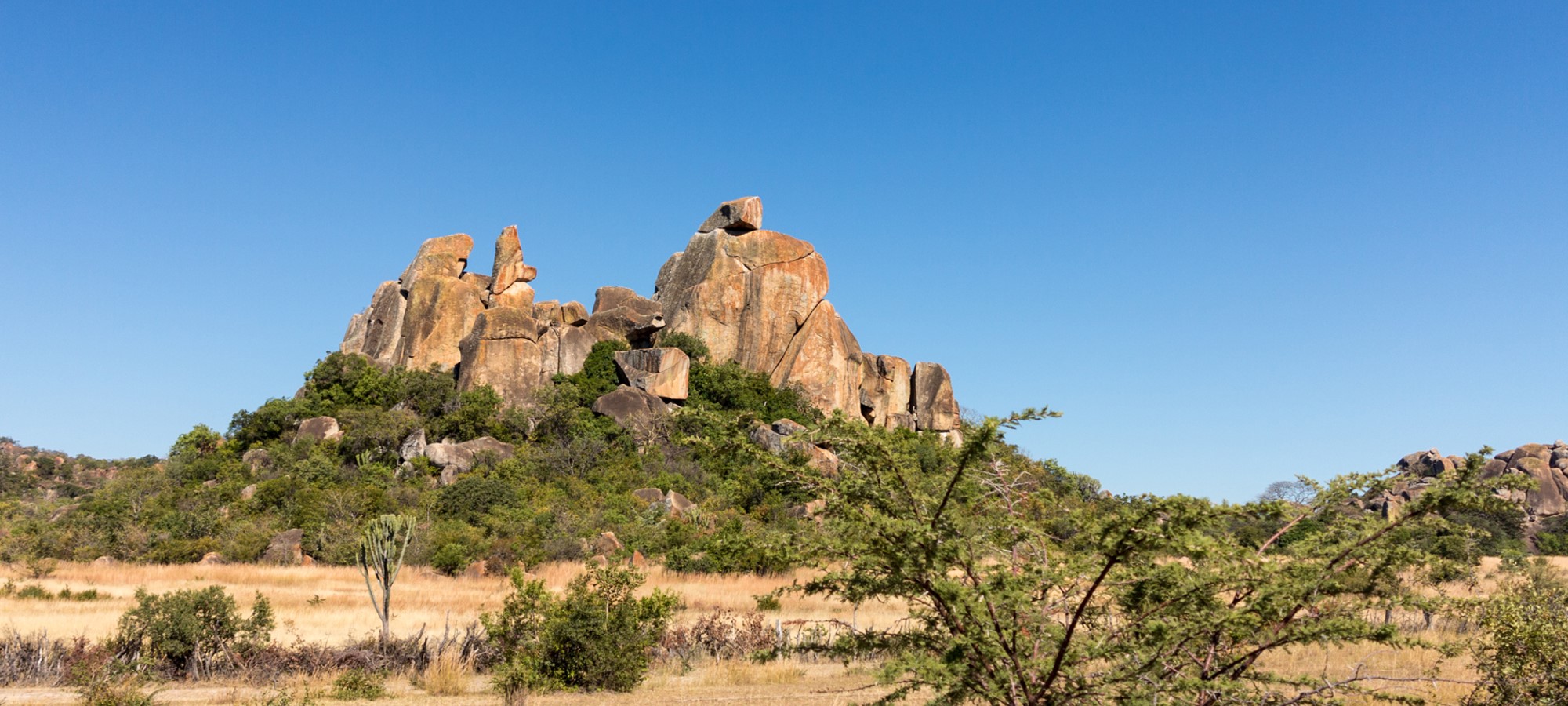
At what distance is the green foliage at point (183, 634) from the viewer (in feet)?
42.5

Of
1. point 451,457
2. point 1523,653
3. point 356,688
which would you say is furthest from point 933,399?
point 1523,653

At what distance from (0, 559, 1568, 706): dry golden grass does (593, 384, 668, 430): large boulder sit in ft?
62.3

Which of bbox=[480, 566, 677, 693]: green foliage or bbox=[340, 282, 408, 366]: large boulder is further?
bbox=[340, 282, 408, 366]: large boulder

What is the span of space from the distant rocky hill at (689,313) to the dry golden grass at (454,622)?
24.3m

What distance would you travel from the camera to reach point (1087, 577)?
5094mm

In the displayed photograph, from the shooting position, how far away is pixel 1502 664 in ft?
28.1

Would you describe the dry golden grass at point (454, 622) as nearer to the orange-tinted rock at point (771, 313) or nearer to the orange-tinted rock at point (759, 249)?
the orange-tinted rock at point (771, 313)

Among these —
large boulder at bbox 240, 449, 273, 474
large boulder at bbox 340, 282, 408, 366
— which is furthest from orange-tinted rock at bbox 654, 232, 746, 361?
large boulder at bbox 240, 449, 273, 474

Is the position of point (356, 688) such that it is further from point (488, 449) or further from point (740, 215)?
point (740, 215)

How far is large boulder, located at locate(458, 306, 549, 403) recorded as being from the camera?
157 ft

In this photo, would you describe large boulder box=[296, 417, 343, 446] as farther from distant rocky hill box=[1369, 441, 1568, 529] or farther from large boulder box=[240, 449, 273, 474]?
distant rocky hill box=[1369, 441, 1568, 529]

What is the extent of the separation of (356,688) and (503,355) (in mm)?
37444

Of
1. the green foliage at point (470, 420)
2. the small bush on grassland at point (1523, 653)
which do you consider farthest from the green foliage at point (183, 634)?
the green foliage at point (470, 420)

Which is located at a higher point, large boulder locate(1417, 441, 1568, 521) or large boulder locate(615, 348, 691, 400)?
large boulder locate(615, 348, 691, 400)
